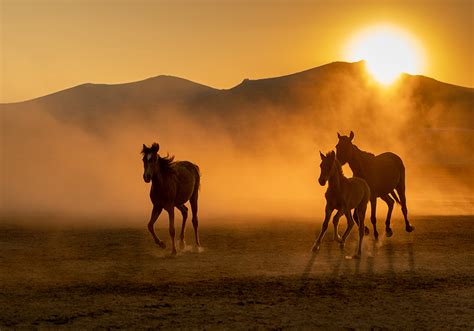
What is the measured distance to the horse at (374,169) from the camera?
18453mm

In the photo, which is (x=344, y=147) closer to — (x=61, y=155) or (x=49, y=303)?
(x=49, y=303)

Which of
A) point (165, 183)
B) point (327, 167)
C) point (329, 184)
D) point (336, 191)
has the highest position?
point (327, 167)

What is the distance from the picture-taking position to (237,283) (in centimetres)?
1303

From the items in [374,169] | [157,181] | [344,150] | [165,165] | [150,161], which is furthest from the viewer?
[374,169]

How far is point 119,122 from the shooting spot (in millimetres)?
140250

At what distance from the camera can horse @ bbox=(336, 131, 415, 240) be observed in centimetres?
1845

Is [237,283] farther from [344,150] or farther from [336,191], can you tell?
[344,150]

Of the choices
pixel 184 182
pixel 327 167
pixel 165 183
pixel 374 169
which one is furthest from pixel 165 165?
pixel 374 169

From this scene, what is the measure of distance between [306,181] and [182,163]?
37805mm

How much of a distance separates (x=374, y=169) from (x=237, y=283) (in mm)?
7143

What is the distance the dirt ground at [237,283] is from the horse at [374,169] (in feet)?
3.43

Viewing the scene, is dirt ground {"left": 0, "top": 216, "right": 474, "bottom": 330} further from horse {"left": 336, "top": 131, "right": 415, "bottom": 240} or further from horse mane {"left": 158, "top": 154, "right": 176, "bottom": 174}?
horse mane {"left": 158, "top": 154, "right": 176, "bottom": 174}

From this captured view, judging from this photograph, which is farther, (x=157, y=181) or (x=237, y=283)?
(x=157, y=181)

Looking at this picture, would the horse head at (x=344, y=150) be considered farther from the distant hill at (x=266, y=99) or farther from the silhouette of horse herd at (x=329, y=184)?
the distant hill at (x=266, y=99)
